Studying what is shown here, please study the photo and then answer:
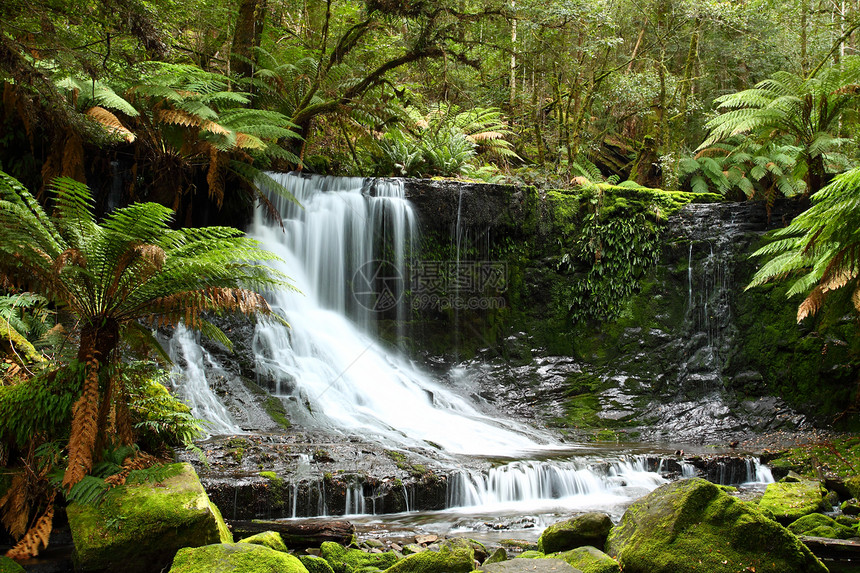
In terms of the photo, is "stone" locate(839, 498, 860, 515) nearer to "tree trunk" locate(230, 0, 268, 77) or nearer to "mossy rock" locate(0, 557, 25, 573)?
"mossy rock" locate(0, 557, 25, 573)

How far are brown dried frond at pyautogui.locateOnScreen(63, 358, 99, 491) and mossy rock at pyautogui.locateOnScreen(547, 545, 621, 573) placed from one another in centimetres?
305

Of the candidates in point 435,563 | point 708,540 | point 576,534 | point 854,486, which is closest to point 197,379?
point 435,563

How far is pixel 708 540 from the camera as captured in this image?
3578 mm

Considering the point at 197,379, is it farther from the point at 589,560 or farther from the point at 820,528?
the point at 820,528

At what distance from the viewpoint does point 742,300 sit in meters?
9.67

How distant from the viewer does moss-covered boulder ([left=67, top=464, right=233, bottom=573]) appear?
3.25m

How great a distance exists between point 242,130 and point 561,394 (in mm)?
6475

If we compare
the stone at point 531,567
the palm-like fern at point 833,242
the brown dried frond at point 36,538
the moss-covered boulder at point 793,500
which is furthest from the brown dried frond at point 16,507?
the palm-like fern at point 833,242

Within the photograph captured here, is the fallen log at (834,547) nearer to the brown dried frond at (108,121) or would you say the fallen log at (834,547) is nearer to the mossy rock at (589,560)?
the mossy rock at (589,560)

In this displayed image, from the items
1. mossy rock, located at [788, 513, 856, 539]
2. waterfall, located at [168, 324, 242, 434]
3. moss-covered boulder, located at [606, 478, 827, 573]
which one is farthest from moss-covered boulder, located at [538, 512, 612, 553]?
waterfall, located at [168, 324, 242, 434]

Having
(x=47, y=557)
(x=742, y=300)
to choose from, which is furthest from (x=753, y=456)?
(x=47, y=557)

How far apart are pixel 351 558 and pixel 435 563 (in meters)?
0.62

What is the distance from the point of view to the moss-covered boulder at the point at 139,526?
325 centimetres

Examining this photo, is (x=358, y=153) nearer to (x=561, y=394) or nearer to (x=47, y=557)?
→ (x=561, y=394)
